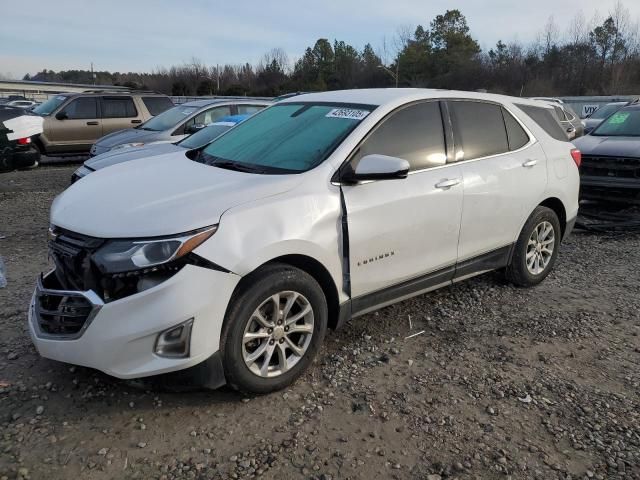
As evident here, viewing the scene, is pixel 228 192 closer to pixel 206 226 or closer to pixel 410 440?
pixel 206 226

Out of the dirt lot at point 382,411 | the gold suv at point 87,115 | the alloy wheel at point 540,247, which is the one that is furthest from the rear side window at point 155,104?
the alloy wheel at point 540,247

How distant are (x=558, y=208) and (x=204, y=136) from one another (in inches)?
198

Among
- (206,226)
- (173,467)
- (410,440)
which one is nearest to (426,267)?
(410,440)

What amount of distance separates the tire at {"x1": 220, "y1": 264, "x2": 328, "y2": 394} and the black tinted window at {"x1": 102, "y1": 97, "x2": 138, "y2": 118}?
483 inches

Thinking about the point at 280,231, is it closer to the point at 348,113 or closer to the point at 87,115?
the point at 348,113

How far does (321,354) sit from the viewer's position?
12.1ft

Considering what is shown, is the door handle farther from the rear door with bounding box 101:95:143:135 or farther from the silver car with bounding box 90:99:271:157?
the rear door with bounding box 101:95:143:135

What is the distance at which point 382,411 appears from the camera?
10.00 feet

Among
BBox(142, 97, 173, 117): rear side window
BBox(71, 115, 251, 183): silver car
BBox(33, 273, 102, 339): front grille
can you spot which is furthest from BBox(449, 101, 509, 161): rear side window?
BBox(142, 97, 173, 117): rear side window

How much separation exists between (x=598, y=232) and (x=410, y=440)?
222 inches

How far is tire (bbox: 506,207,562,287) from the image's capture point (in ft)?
15.6

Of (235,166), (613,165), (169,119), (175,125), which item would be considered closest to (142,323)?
(235,166)

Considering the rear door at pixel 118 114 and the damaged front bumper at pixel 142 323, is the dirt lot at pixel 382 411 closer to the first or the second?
the damaged front bumper at pixel 142 323

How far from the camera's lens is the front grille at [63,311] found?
275 centimetres
